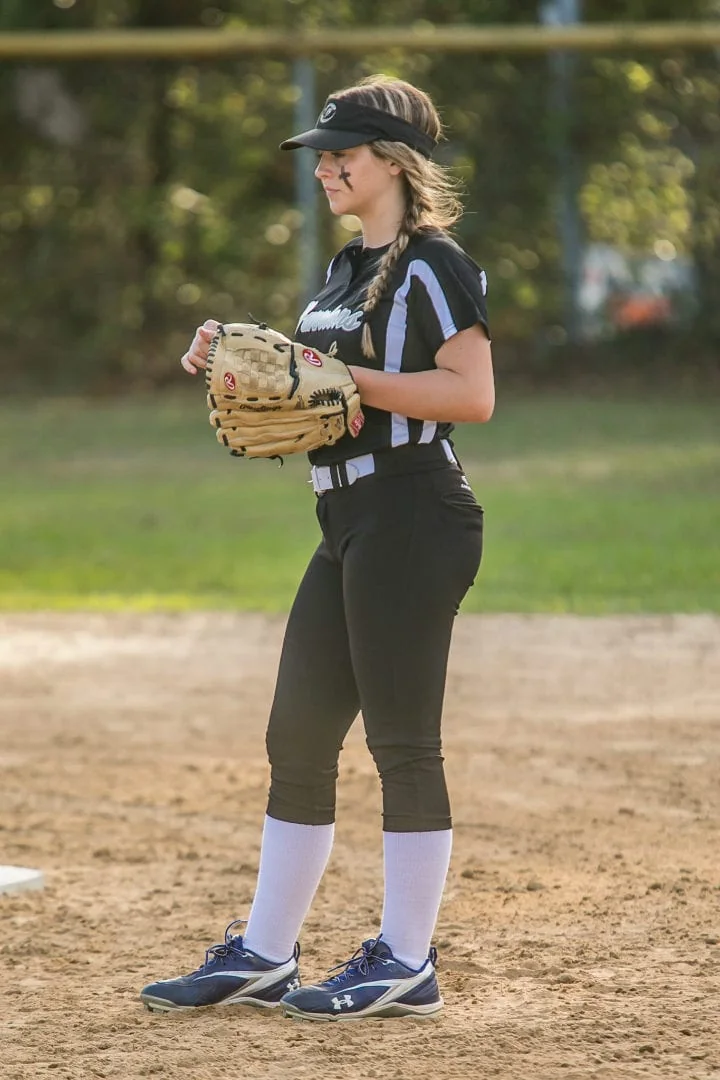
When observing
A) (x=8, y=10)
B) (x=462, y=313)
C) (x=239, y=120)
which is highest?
(x=8, y=10)

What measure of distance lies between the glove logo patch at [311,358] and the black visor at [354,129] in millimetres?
388

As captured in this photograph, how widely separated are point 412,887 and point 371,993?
222 mm

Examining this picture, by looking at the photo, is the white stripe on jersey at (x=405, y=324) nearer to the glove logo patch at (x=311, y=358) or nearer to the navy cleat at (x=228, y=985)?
the glove logo patch at (x=311, y=358)

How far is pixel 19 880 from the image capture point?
453 cm

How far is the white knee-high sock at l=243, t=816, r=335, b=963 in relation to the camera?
352 centimetres

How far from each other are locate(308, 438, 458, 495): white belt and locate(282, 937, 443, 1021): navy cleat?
0.91 metres

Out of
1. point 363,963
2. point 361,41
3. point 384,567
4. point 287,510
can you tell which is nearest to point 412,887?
point 363,963

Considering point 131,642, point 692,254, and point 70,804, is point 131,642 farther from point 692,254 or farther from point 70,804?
point 692,254

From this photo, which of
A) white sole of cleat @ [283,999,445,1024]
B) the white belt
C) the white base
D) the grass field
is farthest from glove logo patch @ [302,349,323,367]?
the grass field

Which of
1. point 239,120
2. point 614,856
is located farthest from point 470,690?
point 239,120

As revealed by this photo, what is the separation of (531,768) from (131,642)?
2.89m

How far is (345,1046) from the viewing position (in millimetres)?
3273

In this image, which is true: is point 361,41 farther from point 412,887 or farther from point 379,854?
point 412,887

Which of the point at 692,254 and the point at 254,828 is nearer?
the point at 254,828
